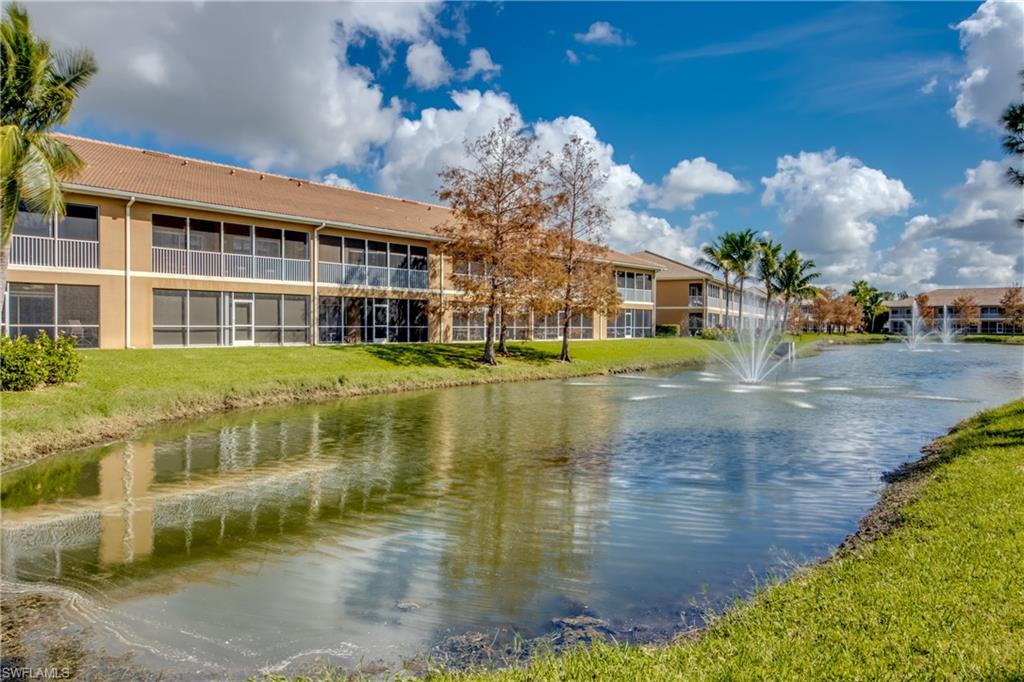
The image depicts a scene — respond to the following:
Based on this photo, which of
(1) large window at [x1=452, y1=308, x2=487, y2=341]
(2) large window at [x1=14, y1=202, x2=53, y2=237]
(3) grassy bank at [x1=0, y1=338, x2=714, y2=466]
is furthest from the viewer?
(1) large window at [x1=452, y1=308, x2=487, y2=341]

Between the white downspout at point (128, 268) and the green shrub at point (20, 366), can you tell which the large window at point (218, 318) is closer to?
the white downspout at point (128, 268)

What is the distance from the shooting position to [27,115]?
16.3 metres

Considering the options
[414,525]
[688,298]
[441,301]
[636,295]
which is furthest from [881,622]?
[688,298]

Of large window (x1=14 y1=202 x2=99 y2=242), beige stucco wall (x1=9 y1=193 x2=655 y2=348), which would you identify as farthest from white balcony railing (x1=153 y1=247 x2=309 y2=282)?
large window (x1=14 y1=202 x2=99 y2=242)

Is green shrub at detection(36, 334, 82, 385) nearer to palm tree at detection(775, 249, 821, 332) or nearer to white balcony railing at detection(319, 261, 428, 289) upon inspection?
white balcony railing at detection(319, 261, 428, 289)

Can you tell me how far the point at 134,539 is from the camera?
8.31 m

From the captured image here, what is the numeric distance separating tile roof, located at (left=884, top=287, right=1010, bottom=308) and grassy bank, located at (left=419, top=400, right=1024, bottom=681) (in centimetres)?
12734

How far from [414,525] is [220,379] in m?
15.2

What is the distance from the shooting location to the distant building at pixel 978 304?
10902 cm

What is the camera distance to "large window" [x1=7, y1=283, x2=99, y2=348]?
23.5 meters

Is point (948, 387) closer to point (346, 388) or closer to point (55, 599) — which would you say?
point (346, 388)

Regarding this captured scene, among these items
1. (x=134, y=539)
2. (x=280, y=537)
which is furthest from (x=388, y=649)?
(x=134, y=539)

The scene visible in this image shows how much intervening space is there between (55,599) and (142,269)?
23018mm

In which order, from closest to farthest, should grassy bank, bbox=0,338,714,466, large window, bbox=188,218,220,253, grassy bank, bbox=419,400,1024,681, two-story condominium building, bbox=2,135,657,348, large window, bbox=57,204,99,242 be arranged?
grassy bank, bbox=419,400,1024,681 < grassy bank, bbox=0,338,714,466 < two-story condominium building, bbox=2,135,657,348 < large window, bbox=57,204,99,242 < large window, bbox=188,218,220,253
